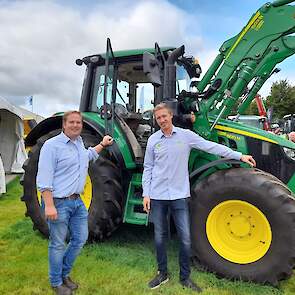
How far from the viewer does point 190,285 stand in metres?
3.63

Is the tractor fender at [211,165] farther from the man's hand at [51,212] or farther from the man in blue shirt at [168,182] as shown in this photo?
the man's hand at [51,212]

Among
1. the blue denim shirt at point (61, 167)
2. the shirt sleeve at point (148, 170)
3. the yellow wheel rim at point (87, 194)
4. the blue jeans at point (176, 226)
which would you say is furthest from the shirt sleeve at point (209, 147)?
the yellow wheel rim at point (87, 194)

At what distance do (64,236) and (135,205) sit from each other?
139 centimetres

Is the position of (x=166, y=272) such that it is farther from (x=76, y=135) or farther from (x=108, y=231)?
(x=76, y=135)

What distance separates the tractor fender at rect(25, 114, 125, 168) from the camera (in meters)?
4.70

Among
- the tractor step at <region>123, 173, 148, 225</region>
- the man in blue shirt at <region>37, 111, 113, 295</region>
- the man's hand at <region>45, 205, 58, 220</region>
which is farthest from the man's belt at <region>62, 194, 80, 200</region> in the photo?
the tractor step at <region>123, 173, 148, 225</region>

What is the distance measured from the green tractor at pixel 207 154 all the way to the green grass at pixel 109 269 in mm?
176

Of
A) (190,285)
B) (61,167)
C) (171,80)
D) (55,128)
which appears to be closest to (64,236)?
(61,167)

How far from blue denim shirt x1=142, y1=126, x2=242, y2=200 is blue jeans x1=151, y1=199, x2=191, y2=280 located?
87mm

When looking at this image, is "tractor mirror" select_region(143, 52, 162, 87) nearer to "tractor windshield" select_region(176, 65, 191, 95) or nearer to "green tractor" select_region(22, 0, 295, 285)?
"green tractor" select_region(22, 0, 295, 285)

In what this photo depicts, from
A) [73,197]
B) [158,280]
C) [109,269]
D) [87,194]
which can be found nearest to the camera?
[73,197]

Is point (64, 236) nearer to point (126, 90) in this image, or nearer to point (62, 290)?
point (62, 290)

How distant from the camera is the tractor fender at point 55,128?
15.4 ft

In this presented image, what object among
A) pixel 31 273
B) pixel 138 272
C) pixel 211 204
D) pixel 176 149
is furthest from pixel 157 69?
pixel 31 273
